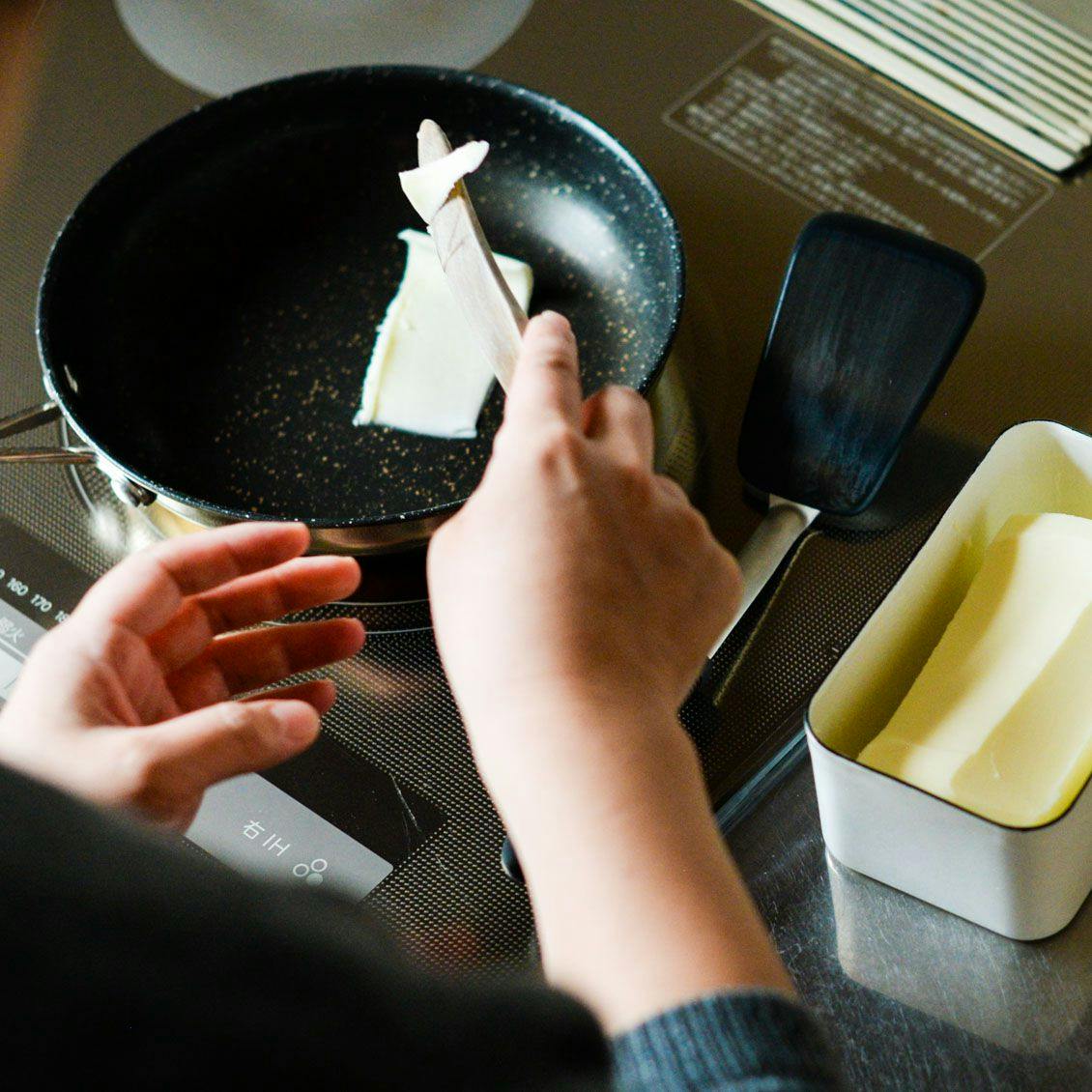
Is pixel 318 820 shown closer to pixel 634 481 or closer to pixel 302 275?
pixel 634 481

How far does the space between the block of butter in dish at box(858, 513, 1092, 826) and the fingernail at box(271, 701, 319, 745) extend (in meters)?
0.20

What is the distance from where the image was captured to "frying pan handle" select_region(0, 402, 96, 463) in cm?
62

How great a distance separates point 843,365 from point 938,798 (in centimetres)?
24

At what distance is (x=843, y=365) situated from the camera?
58 centimetres

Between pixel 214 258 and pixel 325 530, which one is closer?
pixel 325 530

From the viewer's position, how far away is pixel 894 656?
19.2 inches

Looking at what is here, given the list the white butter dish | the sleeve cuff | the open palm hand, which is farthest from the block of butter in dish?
the open palm hand

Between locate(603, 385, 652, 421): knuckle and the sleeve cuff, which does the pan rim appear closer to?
locate(603, 385, 652, 421): knuckle

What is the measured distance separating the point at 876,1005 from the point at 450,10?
0.69 m

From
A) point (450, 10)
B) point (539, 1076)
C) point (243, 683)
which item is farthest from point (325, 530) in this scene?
point (450, 10)

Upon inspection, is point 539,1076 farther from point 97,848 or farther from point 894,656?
point 894,656

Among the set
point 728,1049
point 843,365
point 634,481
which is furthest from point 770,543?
point 728,1049

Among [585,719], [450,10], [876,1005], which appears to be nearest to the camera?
[585,719]

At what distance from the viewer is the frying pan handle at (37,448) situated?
62cm
